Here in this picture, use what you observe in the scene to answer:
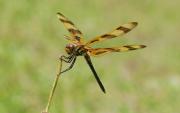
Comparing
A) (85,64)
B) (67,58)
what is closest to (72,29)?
(67,58)

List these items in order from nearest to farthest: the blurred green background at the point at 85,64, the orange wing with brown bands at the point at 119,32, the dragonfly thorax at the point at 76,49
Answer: the dragonfly thorax at the point at 76,49, the orange wing with brown bands at the point at 119,32, the blurred green background at the point at 85,64

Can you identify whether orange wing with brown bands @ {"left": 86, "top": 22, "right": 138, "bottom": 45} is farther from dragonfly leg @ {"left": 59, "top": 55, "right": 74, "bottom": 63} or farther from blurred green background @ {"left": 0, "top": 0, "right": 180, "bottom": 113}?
Answer: blurred green background @ {"left": 0, "top": 0, "right": 180, "bottom": 113}

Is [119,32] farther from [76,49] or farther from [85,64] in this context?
[85,64]

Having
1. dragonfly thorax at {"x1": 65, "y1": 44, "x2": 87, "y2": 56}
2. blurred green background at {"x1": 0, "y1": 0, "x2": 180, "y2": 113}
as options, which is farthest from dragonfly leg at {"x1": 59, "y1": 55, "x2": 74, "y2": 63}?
blurred green background at {"x1": 0, "y1": 0, "x2": 180, "y2": 113}

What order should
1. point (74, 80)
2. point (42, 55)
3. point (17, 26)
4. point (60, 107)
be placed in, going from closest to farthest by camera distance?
1. point (60, 107)
2. point (74, 80)
3. point (42, 55)
4. point (17, 26)

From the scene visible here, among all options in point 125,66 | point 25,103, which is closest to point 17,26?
point 125,66

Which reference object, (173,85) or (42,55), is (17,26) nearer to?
(42,55)

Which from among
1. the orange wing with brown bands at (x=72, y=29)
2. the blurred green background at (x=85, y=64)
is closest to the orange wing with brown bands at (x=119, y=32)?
the orange wing with brown bands at (x=72, y=29)

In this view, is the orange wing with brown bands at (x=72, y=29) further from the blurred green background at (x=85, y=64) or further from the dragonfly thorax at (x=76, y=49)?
the blurred green background at (x=85, y=64)
